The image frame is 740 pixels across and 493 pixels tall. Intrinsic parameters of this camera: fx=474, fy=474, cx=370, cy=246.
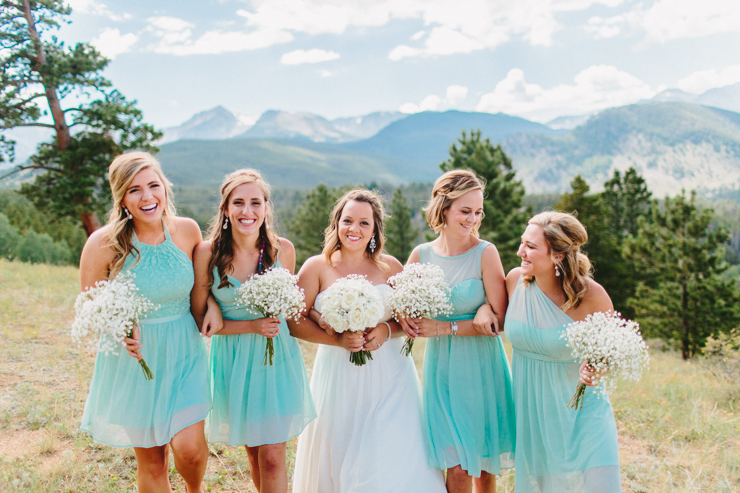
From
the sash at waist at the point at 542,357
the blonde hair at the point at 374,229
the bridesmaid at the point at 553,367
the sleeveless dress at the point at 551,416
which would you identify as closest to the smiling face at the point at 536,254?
the bridesmaid at the point at 553,367

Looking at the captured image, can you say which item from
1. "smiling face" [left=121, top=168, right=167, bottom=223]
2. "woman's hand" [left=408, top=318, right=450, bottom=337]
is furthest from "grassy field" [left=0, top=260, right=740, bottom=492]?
"smiling face" [left=121, top=168, right=167, bottom=223]

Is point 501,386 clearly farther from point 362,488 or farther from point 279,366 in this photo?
point 279,366

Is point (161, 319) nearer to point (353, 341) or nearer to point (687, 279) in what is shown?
point (353, 341)

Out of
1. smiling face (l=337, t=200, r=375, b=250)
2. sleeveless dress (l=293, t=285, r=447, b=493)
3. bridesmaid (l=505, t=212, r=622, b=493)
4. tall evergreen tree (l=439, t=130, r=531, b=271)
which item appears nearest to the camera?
bridesmaid (l=505, t=212, r=622, b=493)

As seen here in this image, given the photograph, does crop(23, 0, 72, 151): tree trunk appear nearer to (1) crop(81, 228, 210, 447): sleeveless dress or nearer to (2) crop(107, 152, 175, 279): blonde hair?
(2) crop(107, 152, 175, 279): blonde hair

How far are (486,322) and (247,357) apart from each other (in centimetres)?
226

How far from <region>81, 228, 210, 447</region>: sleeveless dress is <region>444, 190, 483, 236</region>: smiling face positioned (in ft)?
8.52

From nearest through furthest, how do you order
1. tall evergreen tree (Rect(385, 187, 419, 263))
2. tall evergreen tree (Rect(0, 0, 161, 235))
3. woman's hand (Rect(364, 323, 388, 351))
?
woman's hand (Rect(364, 323, 388, 351)) → tall evergreen tree (Rect(0, 0, 161, 235)) → tall evergreen tree (Rect(385, 187, 419, 263))

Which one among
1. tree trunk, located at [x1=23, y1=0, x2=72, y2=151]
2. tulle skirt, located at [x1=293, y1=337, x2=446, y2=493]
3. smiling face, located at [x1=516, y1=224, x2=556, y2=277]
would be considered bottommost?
tulle skirt, located at [x1=293, y1=337, x2=446, y2=493]

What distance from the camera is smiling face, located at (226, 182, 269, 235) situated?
4.45 metres

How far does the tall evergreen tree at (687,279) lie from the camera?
2617 cm

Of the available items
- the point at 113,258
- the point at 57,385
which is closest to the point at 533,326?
the point at 113,258

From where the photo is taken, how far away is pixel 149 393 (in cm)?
408

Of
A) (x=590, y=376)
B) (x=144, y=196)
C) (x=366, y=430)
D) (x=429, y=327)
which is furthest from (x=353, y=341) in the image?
(x=144, y=196)
